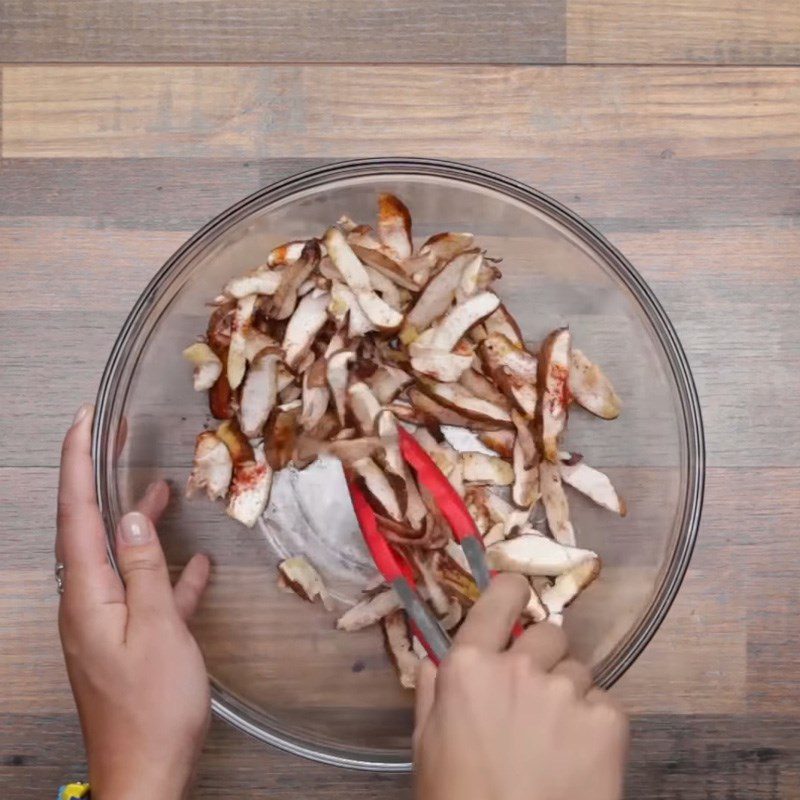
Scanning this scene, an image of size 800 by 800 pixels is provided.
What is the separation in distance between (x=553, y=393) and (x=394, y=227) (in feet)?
0.61

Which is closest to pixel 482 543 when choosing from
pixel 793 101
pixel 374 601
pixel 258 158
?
pixel 374 601

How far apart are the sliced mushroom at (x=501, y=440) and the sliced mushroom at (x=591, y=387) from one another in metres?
0.06

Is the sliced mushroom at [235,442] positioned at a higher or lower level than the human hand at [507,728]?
higher

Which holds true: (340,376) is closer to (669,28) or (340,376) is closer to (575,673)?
(575,673)

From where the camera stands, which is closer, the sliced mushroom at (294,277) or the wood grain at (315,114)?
the sliced mushroom at (294,277)

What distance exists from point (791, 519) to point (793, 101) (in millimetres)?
382

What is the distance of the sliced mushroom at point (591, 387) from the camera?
770 mm

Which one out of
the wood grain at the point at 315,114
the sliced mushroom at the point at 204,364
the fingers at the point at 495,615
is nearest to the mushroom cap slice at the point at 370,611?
the fingers at the point at 495,615


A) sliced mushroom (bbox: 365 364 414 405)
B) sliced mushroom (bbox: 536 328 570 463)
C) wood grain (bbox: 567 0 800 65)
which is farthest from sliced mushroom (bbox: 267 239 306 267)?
wood grain (bbox: 567 0 800 65)

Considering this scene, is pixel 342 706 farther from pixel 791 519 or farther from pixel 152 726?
pixel 791 519

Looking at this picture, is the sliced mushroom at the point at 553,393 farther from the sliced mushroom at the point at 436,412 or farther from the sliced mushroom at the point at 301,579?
the sliced mushroom at the point at 301,579

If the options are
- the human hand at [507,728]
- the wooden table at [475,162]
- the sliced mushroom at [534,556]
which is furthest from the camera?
the wooden table at [475,162]

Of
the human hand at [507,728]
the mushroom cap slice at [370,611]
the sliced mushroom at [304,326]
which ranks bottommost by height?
the human hand at [507,728]

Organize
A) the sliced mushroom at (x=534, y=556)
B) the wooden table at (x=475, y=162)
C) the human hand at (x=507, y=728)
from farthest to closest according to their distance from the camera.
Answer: the wooden table at (x=475, y=162)
the sliced mushroom at (x=534, y=556)
the human hand at (x=507, y=728)
